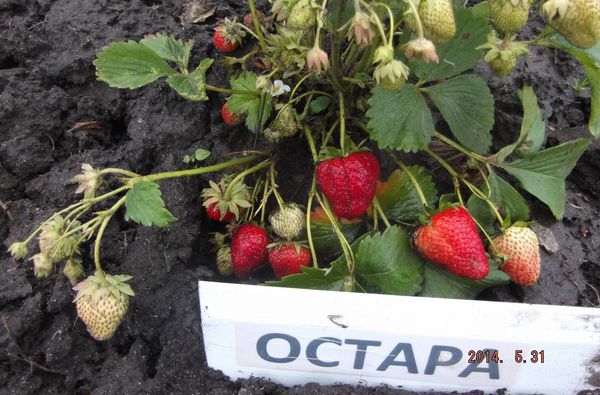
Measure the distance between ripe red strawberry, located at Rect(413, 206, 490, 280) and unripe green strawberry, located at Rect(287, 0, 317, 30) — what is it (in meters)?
0.39

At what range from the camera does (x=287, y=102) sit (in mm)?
1185

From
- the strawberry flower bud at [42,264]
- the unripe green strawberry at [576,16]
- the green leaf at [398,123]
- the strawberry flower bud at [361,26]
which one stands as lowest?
the strawberry flower bud at [42,264]

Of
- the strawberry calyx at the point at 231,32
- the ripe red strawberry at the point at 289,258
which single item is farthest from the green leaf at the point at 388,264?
the strawberry calyx at the point at 231,32

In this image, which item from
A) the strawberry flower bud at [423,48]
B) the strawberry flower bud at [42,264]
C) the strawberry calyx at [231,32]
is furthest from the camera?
the strawberry calyx at [231,32]

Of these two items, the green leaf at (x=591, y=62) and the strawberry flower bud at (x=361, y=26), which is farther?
the green leaf at (x=591, y=62)

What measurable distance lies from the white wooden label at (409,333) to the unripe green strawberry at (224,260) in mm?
245

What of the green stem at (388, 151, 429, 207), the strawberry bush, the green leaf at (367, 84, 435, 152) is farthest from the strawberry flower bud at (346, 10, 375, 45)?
the green stem at (388, 151, 429, 207)

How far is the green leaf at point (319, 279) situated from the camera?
968 millimetres

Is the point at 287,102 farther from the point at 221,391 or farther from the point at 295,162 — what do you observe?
the point at 221,391

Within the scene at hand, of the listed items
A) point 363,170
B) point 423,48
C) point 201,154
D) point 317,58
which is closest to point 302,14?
point 317,58

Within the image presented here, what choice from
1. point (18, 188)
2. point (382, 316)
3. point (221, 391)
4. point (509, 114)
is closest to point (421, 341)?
point (382, 316)

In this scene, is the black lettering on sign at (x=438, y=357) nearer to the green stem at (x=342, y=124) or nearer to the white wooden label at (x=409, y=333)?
the white wooden label at (x=409, y=333)

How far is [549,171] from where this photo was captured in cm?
114

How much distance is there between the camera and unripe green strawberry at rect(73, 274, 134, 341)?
0.89 m
